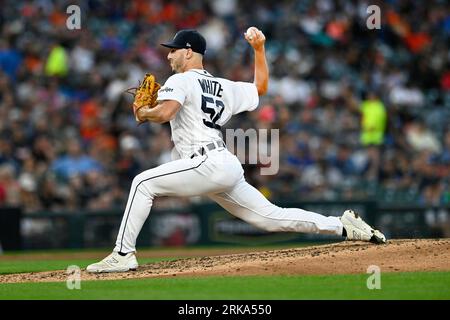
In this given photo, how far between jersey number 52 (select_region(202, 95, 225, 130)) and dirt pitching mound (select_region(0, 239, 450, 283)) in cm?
127

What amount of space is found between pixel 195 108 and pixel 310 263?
172 cm

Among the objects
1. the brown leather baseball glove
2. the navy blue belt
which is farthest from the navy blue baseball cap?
the navy blue belt

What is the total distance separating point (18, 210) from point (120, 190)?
172 centimetres

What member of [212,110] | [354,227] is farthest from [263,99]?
[212,110]

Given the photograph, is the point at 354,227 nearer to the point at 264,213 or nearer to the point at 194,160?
the point at 264,213

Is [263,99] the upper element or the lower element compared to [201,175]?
upper

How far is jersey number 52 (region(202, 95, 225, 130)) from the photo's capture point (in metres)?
7.80

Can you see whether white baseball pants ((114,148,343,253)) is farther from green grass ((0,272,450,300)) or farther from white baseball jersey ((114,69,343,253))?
green grass ((0,272,450,300))

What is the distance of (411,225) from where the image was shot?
15383mm

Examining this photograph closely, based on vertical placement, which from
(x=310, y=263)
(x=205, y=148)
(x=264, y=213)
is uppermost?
(x=205, y=148)

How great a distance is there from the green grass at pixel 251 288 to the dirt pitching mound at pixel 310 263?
0.26 meters

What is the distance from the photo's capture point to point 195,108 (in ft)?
25.4

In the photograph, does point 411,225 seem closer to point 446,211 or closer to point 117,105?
point 446,211

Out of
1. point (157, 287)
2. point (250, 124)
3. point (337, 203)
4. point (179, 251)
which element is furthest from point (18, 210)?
point (157, 287)
